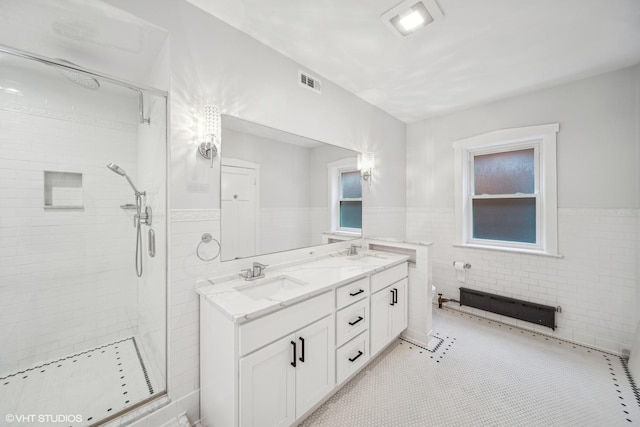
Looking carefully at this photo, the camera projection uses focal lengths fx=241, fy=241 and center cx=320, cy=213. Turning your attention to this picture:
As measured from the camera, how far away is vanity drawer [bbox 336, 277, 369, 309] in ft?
5.45

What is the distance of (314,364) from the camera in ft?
4.88

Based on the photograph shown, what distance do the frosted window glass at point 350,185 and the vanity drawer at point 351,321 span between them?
117 cm

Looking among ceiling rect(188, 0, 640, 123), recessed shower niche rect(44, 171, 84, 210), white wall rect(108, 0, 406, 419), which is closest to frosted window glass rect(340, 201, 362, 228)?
white wall rect(108, 0, 406, 419)

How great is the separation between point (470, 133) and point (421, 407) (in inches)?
117

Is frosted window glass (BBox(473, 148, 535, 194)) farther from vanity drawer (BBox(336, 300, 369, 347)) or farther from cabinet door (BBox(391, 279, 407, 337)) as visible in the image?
vanity drawer (BBox(336, 300, 369, 347))

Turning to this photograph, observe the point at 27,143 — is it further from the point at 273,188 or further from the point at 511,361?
the point at 511,361

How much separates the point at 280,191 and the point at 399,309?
61.5 inches

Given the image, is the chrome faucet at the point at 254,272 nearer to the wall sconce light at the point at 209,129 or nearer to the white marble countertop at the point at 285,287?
the white marble countertop at the point at 285,287

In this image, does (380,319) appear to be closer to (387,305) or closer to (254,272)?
(387,305)

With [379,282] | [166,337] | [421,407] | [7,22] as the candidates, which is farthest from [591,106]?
[7,22]

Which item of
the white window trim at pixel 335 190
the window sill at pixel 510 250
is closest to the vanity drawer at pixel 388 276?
the white window trim at pixel 335 190

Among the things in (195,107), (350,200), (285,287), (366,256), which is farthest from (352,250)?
(195,107)

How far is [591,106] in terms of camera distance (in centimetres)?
232

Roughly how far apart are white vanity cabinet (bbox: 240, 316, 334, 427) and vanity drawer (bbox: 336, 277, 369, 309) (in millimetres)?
157
